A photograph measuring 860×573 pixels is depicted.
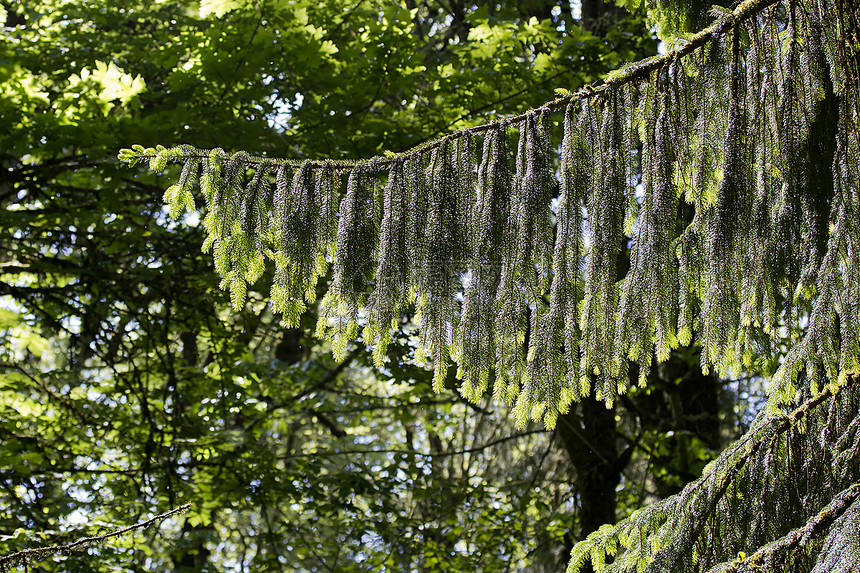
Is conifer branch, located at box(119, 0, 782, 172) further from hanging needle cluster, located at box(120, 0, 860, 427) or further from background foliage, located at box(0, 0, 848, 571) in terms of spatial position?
background foliage, located at box(0, 0, 848, 571)

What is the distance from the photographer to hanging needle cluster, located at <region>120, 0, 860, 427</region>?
78.5 inches

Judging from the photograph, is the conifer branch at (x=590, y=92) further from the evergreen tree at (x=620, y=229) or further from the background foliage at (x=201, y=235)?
the background foliage at (x=201, y=235)

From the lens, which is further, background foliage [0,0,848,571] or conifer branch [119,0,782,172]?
background foliage [0,0,848,571]

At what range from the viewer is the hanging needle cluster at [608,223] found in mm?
1993

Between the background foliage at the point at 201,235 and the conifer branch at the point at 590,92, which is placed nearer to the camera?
the conifer branch at the point at 590,92

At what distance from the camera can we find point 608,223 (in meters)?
2.04

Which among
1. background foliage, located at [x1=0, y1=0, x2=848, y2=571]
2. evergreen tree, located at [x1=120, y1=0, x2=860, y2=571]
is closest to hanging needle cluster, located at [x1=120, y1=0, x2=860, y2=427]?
evergreen tree, located at [x1=120, y1=0, x2=860, y2=571]

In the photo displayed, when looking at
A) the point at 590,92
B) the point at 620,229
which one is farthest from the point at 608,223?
the point at 590,92

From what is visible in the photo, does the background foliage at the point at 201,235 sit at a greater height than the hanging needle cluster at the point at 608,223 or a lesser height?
greater

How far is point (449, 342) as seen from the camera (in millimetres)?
2180

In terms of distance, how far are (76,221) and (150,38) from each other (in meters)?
1.52

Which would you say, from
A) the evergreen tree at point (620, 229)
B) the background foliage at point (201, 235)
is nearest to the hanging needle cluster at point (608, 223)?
the evergreen tree at point (620, 229)

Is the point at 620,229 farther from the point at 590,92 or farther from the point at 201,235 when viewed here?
the point at 201,235

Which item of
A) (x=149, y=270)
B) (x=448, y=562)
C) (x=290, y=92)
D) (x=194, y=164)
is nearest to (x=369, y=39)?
(x=290, y=92)
